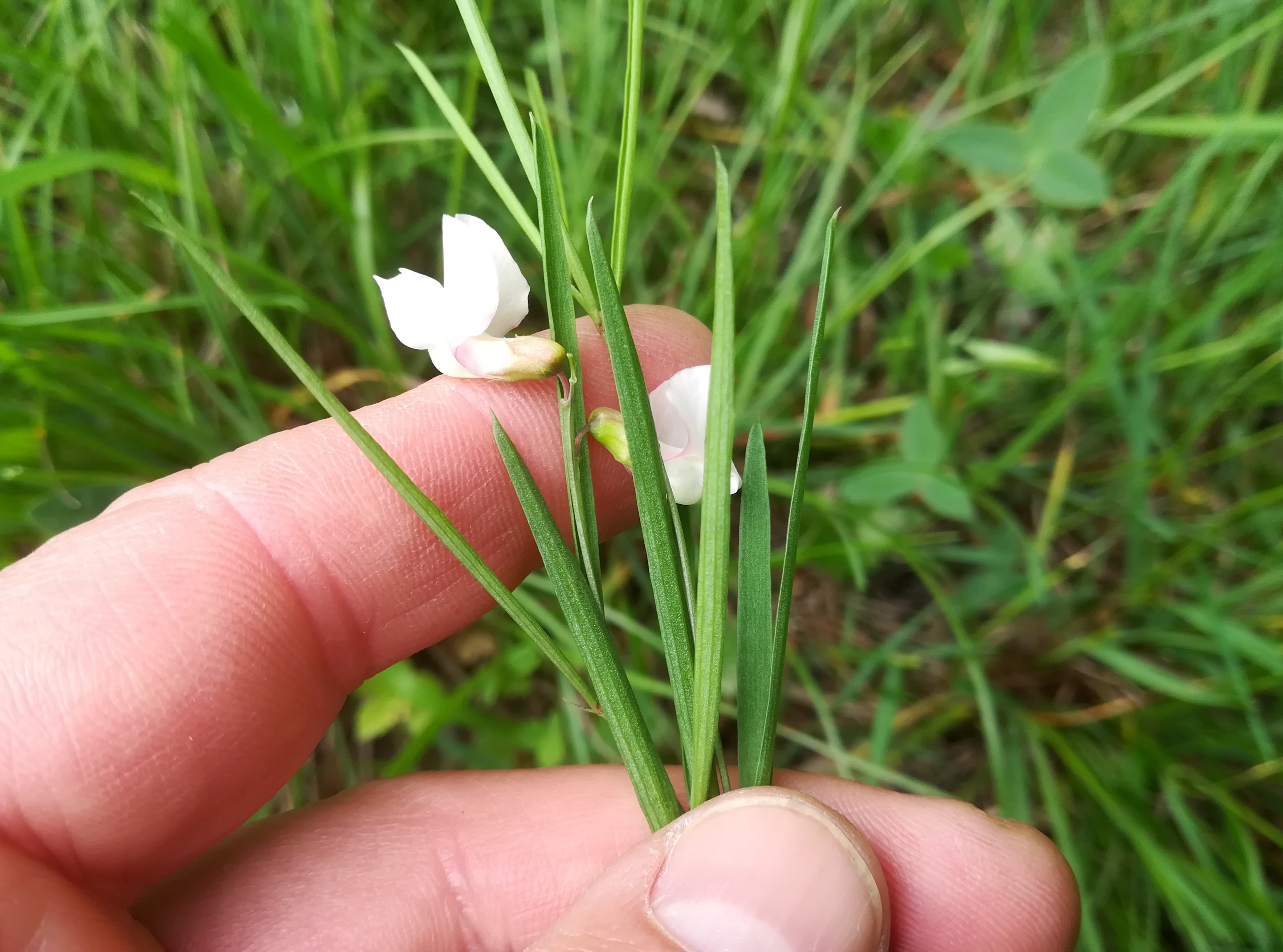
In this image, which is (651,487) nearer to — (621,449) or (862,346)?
(621,449)

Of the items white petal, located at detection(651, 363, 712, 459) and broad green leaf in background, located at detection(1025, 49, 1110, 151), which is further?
broad green leaf in background, located at detection(1025, 49, 1110, 151)

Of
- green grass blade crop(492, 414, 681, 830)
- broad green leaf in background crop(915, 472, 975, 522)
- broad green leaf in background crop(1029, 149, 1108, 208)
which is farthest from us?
broad green leaf in background crop(1029, 149, 1108, 208)

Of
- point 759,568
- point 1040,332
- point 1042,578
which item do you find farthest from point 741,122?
point 759,568

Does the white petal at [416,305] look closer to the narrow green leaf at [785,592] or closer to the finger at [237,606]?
the finger at [237,606]

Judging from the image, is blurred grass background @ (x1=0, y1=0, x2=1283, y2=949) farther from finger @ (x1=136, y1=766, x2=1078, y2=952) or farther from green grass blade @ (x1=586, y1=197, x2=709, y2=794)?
green grass blade @ (x1=586, y1=197, x2=709, y2=794)

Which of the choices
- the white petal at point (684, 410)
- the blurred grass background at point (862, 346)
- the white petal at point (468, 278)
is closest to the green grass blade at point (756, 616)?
the white petal at point (684, 410)

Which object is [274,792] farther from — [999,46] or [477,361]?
[999,46]

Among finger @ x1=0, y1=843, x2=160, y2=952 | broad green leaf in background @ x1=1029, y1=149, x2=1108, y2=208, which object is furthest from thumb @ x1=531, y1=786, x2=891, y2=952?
broad green leaf in background @ x1=1029, y1=149, x2=1108, y2=208
